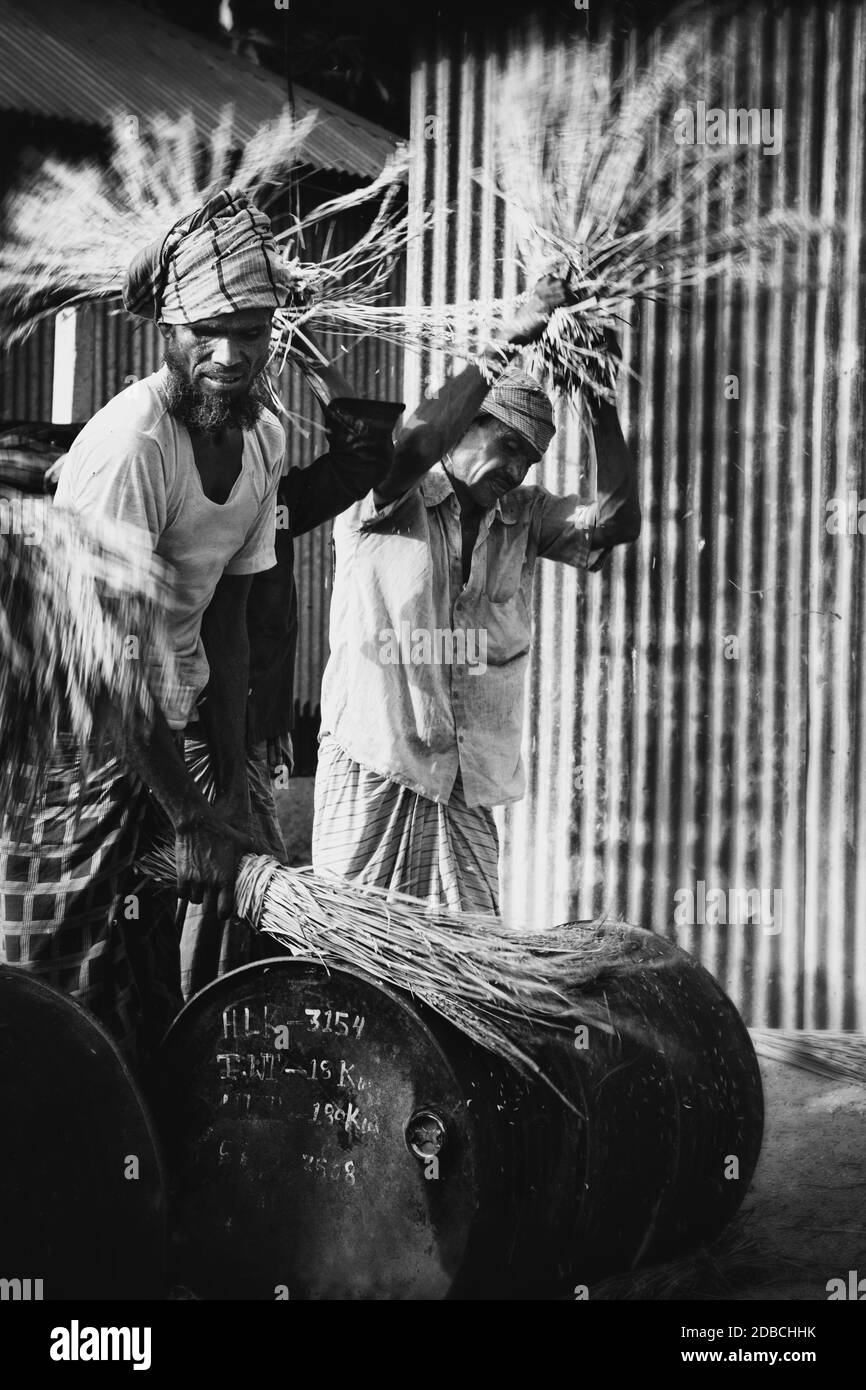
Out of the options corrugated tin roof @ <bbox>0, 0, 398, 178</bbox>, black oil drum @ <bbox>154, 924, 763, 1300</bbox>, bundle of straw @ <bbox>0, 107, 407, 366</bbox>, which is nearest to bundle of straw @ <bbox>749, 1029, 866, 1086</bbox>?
black oil drum @ <bbox>154, 924, 763, 1300</bbox>

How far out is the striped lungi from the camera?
14.8 ft

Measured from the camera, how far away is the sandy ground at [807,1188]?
389 centimetres

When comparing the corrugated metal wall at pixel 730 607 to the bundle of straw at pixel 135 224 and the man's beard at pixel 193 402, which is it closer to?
the bundle of straw at pixel 135 224

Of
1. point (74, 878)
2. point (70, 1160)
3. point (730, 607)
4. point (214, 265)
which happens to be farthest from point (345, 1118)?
point (730, 607)

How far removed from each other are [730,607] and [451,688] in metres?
1.13

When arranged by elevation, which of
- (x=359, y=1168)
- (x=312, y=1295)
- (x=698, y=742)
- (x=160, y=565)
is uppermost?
(x=160, y=565)

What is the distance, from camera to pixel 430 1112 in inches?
126

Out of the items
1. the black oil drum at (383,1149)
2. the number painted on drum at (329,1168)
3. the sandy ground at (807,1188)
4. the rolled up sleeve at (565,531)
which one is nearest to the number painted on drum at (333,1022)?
the black oil drum at (383,1149)

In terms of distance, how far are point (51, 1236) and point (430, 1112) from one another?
2.40 feet

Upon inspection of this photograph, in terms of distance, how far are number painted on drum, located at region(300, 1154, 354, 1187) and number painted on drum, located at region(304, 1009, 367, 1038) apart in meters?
0.25

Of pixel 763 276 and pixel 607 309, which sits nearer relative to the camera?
pixel 607 309

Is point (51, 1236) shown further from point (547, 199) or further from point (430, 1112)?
point (547, 199)

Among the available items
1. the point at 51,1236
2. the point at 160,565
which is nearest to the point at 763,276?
the point at 160,565

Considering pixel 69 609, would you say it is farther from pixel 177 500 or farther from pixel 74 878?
pixel 74 878
